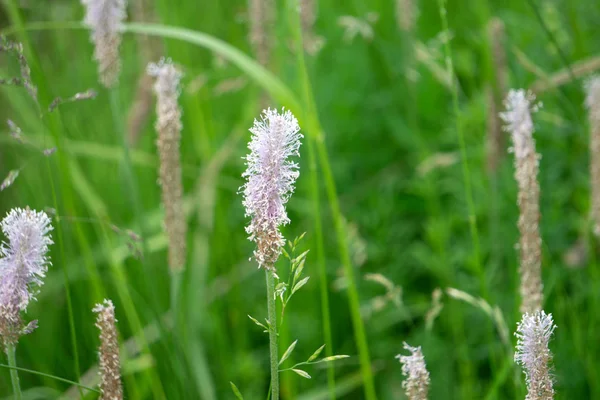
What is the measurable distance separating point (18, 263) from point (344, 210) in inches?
82.4

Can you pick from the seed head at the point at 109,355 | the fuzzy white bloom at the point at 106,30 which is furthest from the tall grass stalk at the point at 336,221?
the seed head at the point at 109,355

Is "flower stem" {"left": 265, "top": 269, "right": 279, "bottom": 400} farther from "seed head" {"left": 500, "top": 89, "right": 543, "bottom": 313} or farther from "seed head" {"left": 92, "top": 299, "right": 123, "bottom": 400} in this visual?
"seed head" {"left": 500, "top": 89, "right": 543, "bottom": 313}

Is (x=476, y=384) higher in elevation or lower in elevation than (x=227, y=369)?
lower

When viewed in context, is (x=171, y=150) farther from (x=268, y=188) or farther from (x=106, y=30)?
(x=268, y=188)

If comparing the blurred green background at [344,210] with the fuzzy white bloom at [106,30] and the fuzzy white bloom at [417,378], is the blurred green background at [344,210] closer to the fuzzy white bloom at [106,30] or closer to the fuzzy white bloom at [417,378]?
the fuzzy white bloom at [106,30]

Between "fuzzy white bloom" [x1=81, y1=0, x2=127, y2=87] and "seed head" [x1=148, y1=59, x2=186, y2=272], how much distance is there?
5.1 inches

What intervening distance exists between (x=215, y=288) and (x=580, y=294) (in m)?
1.28

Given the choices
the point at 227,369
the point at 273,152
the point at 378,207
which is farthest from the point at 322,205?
the point at 273,152

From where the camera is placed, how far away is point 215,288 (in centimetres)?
273

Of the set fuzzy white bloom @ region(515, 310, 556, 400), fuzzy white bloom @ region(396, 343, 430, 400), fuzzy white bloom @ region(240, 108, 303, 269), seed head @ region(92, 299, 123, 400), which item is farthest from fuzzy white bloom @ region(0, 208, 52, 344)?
fuzzy white bloom @ region(515, 310, 556, 400)

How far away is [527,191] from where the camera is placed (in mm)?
1283

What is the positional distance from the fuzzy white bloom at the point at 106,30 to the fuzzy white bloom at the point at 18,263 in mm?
763

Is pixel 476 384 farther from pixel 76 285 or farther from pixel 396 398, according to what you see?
pixel 76 285

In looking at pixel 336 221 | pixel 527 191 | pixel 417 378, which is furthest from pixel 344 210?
pixel 417 378
